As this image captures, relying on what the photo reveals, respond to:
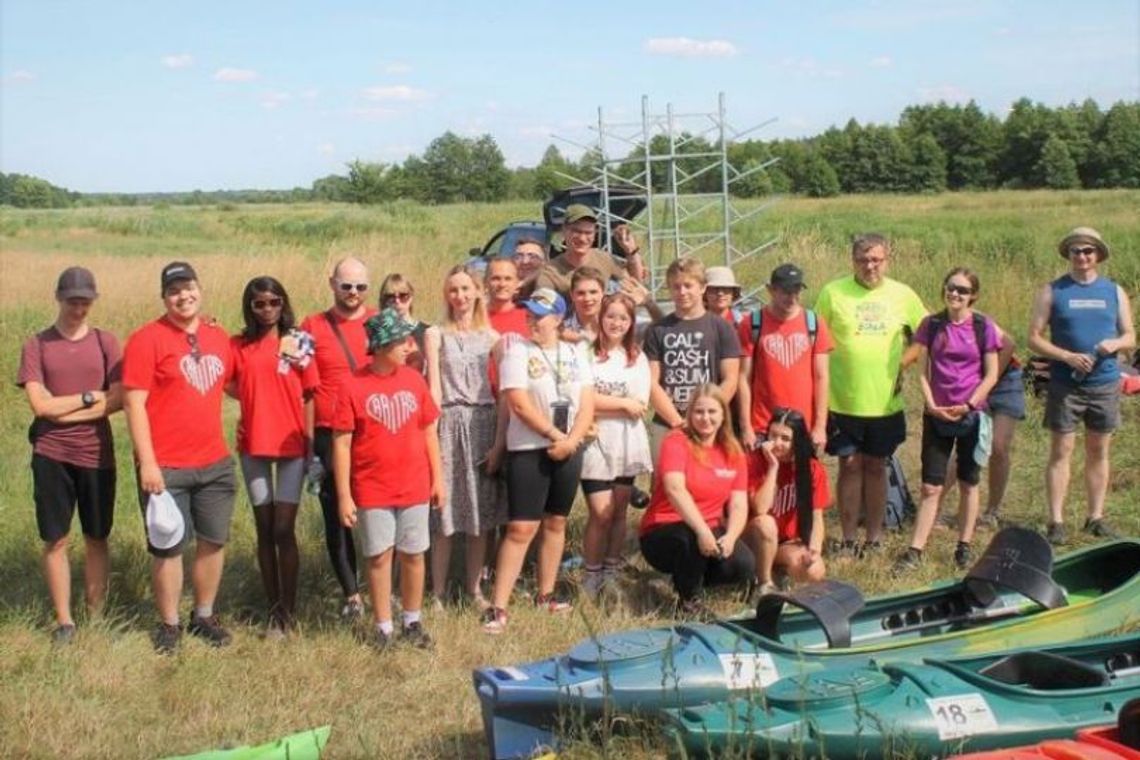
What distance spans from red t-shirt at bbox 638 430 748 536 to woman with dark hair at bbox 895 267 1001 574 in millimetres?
1362

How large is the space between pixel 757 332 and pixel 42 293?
13.8m

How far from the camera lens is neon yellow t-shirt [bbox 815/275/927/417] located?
22.2 ft

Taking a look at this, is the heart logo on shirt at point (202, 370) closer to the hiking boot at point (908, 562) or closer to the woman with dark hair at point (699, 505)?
the woman with dark hair at point (699, 505)

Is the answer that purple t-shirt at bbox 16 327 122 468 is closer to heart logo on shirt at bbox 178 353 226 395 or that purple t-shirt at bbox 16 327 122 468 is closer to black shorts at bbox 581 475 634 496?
heart logo on shirt at bbox 178 353 226 395

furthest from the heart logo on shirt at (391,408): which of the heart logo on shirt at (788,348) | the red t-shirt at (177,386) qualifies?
the heart logo on shirt at (788,348)

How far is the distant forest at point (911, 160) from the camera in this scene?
6938 centimetres

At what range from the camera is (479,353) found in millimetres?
6035

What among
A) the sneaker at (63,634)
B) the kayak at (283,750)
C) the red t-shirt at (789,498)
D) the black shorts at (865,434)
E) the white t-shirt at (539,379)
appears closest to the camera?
the kayak at (283,750)

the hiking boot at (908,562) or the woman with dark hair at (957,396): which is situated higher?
the woman with dark hair at (957,396)

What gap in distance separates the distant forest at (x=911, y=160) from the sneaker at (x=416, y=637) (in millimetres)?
59827

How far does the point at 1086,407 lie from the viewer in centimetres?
718

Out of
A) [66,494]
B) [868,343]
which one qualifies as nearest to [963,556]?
[868,343]

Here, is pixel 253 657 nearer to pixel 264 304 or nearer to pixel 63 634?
pixel 63 634

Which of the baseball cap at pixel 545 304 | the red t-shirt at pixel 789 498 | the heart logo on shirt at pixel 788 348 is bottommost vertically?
the red t-shirt at pixel 789 498
